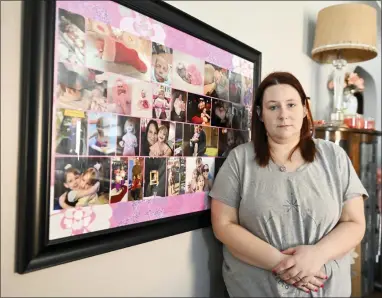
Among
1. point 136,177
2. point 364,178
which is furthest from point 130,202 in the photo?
point 364,178

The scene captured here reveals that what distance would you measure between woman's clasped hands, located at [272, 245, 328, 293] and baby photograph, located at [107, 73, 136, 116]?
667mm

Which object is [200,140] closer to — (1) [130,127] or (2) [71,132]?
(1) [130,127]

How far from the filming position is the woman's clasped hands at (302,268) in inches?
42.1

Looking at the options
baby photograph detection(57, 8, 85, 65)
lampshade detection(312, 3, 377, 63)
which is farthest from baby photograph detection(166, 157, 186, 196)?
lampshade detection(312, 3, 377, 63)

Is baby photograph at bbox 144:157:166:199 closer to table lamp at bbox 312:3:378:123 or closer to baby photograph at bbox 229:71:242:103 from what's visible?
baby photograph at bbox 229:71:242:103

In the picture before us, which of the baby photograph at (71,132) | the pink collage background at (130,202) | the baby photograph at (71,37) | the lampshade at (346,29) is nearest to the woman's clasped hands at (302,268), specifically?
the pink collage background at (130,202)

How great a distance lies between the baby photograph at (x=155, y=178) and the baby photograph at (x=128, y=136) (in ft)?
0.23

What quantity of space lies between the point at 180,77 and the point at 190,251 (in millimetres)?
622

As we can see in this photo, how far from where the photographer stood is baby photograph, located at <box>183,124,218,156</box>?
3.91 feet

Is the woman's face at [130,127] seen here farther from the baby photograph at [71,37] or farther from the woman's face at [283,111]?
the woman's face at [283,111]

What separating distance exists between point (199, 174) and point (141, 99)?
1.26 feet

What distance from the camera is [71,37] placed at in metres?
0.84

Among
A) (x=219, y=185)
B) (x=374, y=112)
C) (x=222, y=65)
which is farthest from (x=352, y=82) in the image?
(x=219, y=185)

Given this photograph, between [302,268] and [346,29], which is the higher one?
[346,29]
